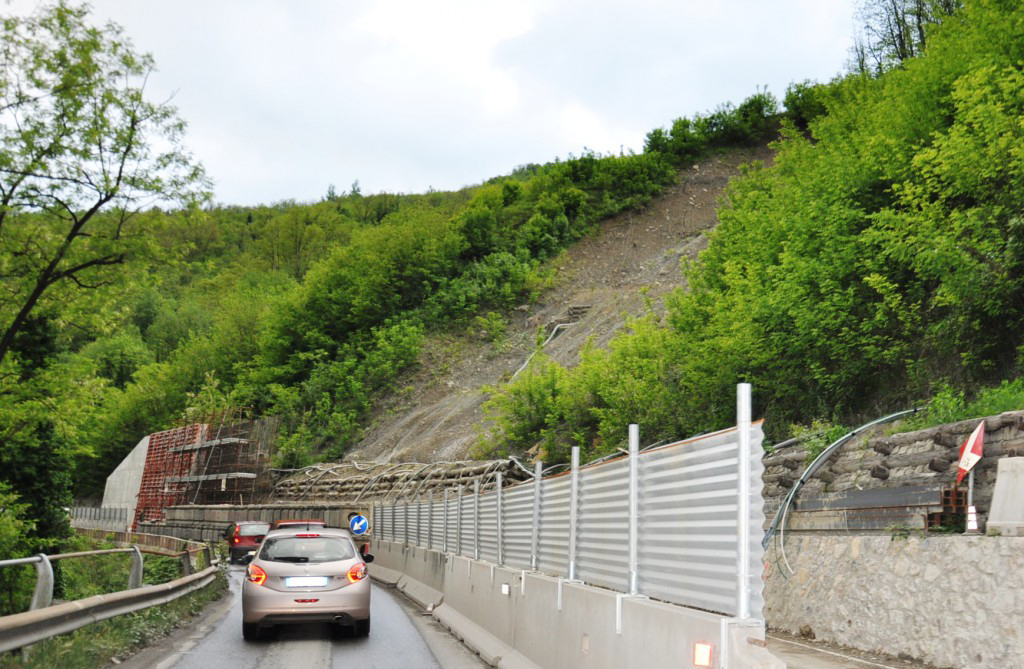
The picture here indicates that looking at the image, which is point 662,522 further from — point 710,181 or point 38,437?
point 710,181

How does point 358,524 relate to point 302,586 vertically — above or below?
below

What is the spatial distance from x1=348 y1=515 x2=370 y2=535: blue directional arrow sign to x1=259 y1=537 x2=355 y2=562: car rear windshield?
19.3 m

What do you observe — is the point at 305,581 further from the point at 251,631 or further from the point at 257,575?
the point at 251,631

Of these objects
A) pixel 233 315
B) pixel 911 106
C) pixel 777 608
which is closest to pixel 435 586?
pixel 777 608

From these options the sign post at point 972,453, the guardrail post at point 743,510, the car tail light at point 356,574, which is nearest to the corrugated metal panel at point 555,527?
the car tail light at point 356,574

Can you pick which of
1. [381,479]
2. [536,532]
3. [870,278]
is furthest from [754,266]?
[381,479]

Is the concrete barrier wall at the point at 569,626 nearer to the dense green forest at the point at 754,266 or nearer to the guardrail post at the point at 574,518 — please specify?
the guardrail post at the point at 574,518

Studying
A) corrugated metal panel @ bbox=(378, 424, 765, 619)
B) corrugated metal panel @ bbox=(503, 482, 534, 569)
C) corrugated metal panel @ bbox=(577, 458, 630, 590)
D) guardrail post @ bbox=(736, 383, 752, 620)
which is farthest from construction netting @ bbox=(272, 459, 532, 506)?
guardrail post @ bbox=(736, 383, 752, 620)

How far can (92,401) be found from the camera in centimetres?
2966

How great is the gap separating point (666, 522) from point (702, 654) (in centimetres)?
126

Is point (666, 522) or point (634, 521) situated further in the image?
point (634, 521)

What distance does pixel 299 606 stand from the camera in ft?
44.1

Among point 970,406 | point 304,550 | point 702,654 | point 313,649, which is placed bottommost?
point 313,649

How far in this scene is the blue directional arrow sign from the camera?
33.3 metres
